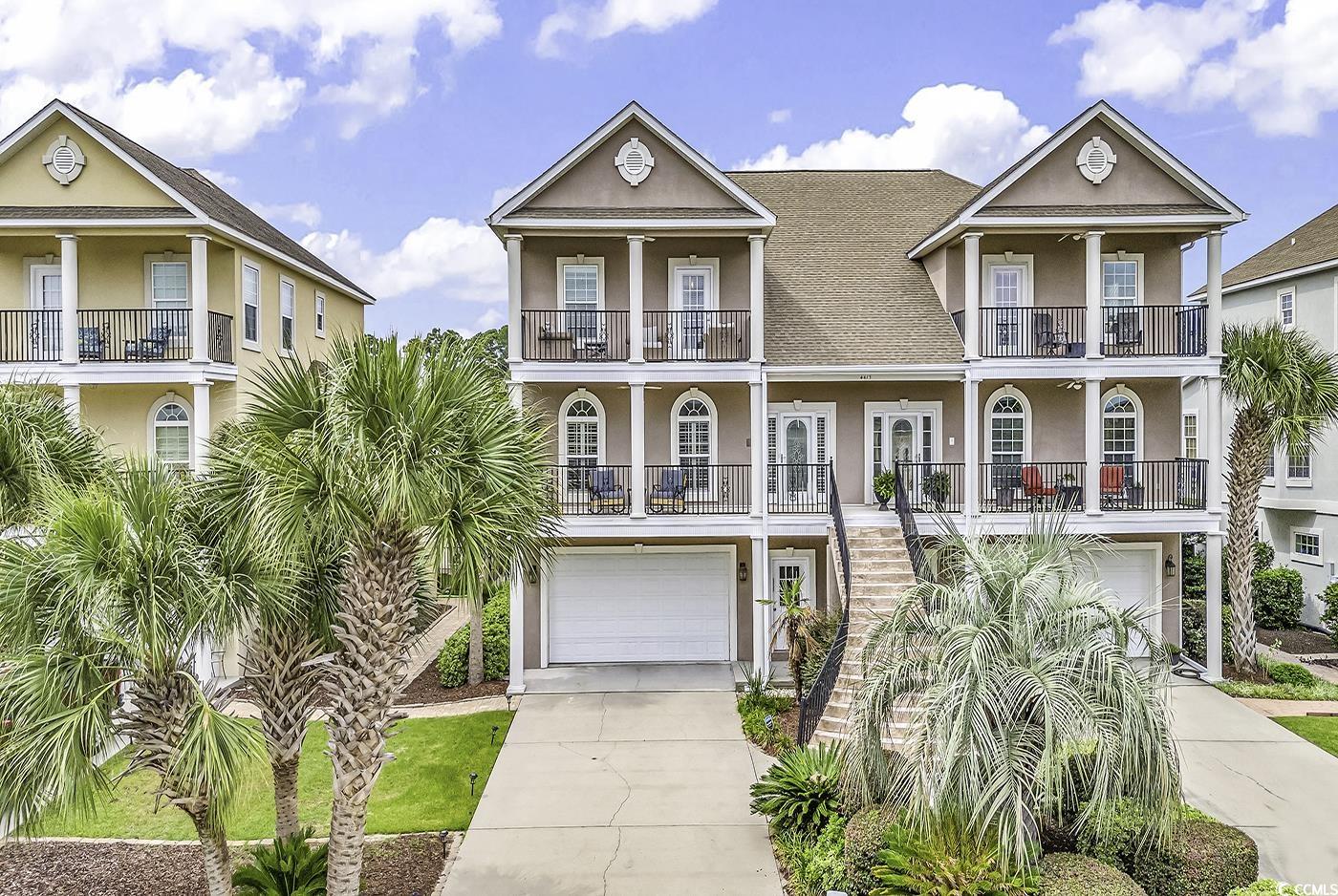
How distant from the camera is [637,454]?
15656 mm

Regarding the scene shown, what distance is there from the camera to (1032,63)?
808 inches

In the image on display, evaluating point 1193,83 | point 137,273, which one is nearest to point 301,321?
point 137,273

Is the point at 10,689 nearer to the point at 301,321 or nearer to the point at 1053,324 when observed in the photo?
the point at 301,321

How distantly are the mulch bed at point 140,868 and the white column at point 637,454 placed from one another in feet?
23.8

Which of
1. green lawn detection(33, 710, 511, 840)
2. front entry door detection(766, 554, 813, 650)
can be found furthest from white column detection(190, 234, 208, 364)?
front entry door detection(766, 554, 813, 650)

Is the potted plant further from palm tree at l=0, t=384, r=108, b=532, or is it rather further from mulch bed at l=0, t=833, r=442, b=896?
palm tree at l=0, t=384, r=108, b=532

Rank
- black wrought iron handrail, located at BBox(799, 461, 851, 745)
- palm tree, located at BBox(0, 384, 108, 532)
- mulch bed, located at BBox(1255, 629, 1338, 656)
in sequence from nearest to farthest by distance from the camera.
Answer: palm tree, located at BBox(0, 384, 108, 532)
black wrought iron handrail, located at BBox(799, 461, 851, 745)
mulch bed, located at BBox(1255, 629, 1338, 656)

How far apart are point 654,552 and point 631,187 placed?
782cm

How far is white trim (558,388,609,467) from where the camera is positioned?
1723 centimetres

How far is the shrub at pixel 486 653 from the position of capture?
16078 mm

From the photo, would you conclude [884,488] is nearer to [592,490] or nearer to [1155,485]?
[1155,485]

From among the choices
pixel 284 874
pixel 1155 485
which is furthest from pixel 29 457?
pixel 1155 485

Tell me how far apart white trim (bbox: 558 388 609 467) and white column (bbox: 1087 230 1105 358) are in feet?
34.0

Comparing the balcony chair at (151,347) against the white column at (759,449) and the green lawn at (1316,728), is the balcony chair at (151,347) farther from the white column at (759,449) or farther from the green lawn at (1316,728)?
the green lawn at (1316,728)
